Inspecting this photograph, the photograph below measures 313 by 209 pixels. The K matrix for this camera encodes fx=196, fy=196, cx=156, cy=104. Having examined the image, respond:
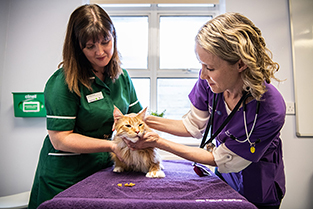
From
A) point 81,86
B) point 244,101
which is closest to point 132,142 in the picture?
point 81,86

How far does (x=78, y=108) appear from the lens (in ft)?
3.77

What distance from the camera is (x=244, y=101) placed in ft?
3.35

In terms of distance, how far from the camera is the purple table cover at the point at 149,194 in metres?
0.71

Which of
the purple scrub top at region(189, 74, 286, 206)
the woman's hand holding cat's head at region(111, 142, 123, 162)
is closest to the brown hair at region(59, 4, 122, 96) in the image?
the woman's hand holding cat's head at region(111, 142, 123, 162)

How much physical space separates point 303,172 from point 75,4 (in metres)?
3.60

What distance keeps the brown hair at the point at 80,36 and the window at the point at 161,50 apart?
5.30 feet

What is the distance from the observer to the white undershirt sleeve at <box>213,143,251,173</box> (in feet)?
3.34

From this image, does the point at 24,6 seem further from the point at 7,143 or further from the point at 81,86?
the point at 81,86

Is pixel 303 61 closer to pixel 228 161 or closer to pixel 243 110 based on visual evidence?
pixel 243 110

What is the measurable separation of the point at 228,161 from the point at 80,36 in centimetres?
106

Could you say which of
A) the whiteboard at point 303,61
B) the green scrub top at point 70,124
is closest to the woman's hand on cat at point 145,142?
the green scrub top at point 70,124

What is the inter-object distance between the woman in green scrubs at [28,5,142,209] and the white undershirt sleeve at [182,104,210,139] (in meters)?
0.49

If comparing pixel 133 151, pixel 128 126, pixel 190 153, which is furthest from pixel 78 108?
pixel 190 153

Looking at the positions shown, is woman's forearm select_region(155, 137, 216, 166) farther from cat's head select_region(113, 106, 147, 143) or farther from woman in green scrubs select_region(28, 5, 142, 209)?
woman in green scrubs select_region(28, 5, 142, 209)
